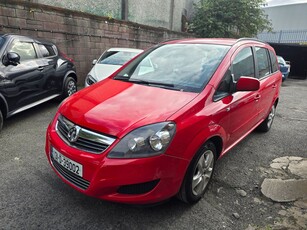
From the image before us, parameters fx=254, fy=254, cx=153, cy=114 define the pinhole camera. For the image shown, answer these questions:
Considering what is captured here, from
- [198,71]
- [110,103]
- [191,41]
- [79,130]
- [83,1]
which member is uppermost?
[83,1]

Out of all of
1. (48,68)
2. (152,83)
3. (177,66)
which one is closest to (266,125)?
(177,66)

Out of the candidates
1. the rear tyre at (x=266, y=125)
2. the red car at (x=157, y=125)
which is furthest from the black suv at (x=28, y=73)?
the rear tyre at (x=266, y=125)

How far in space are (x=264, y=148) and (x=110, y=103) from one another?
2.86m

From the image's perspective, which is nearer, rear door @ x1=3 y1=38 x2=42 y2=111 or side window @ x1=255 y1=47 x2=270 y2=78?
side window @ x1=255 y1=47 x2=270 y2=78

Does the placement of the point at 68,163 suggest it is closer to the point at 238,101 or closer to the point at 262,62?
the point at 238,101

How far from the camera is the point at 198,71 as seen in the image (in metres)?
2.84

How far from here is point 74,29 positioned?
26.8 feet

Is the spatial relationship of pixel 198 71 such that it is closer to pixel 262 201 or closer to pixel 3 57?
pixel 262 201

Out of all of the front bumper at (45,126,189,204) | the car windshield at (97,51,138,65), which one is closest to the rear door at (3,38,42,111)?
the car windshield at (97,51,138,65)

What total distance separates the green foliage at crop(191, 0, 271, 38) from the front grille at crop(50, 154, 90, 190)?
45.1 feet

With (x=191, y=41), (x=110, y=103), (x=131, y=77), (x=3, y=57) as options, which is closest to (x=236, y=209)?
(x=110, y=103)

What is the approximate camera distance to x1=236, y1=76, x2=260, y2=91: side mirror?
9.06ft

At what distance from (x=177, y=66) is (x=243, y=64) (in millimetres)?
961

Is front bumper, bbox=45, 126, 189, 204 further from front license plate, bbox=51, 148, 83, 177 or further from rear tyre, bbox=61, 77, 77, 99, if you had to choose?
rear tyre, bbox=61, 77, 77, 99
